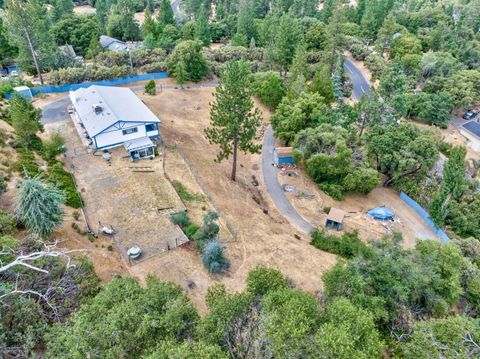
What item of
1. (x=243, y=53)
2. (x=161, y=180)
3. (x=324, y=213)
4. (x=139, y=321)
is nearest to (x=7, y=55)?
(x=243, y=53)

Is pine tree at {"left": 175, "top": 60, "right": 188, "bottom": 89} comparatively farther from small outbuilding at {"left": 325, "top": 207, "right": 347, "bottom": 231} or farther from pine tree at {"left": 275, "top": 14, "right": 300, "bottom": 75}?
small outbuilding at {"left": 325, "top": 207, "right": 347, "bottom": 231}

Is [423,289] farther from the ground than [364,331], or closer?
closer

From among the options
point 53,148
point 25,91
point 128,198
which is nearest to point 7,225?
point 128,198

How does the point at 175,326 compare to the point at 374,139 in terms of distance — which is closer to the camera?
the point at 175,326

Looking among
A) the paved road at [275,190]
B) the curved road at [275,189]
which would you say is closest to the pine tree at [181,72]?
the curved road at [275,189]

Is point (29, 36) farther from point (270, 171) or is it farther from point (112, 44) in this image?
point (270, 171)

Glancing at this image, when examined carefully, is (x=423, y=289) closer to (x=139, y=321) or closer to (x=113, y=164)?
(x=139, y=321)

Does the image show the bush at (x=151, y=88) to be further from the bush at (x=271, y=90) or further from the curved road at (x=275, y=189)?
the curved road at (x=275, y=189)
